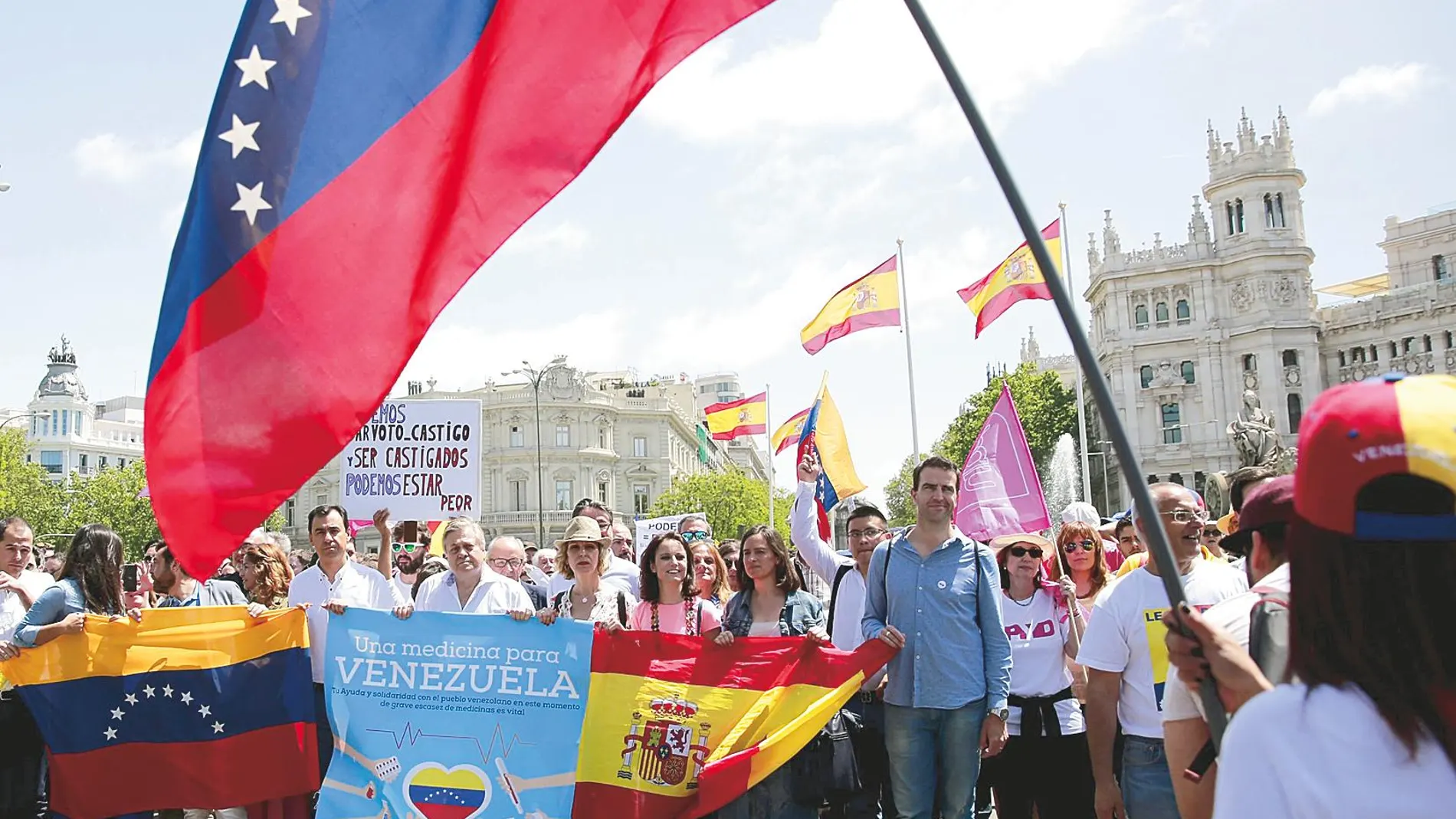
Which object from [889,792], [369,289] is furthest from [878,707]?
[369,289]

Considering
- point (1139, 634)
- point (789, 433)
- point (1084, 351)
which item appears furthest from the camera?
point (789, 433)

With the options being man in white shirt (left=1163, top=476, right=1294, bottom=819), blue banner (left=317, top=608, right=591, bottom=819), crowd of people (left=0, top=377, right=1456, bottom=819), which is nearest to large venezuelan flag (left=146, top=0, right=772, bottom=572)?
crowd of people (left=0, top=377, right=1456, bottom=819)

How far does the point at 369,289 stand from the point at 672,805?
370 centimetres

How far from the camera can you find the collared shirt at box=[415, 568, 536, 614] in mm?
7473

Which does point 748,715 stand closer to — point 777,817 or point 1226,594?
point 777,817

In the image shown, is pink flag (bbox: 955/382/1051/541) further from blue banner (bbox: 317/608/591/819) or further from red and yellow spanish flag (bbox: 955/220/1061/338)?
red and yellow spanish flag (bbox: 955/220/1061/338)

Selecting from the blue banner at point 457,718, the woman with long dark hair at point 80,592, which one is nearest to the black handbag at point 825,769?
the blue banner at point 457,718

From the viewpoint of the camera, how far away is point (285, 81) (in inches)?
162

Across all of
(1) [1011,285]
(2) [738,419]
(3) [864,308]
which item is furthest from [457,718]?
(2) [738,419]

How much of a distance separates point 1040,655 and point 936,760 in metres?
1.06

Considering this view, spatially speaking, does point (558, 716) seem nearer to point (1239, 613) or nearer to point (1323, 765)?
point (1239, 613)

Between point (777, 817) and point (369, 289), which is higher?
point (369, 289)

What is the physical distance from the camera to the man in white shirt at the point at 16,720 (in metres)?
7.50

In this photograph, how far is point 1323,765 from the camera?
165 centimetres
